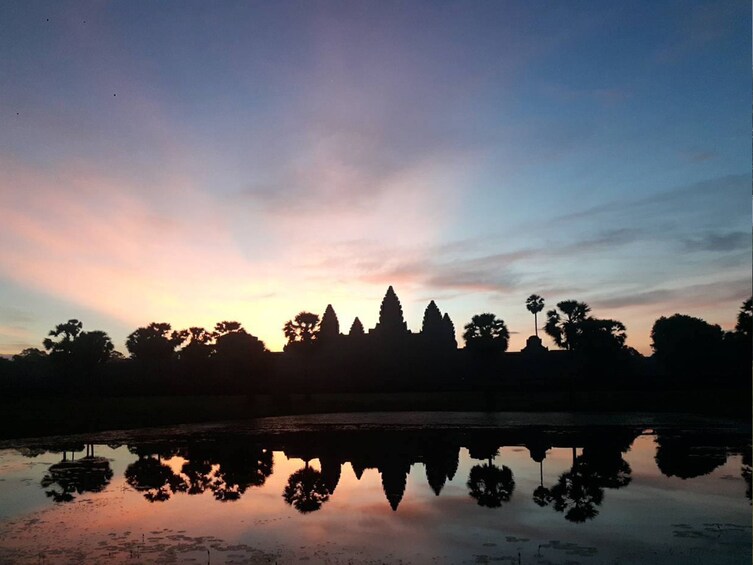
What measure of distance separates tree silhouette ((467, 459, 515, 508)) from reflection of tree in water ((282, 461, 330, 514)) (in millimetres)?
4523

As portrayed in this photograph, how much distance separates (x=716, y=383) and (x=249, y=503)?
45128 mm

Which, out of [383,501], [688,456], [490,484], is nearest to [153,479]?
[383,501]

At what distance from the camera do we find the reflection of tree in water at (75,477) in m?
18.5

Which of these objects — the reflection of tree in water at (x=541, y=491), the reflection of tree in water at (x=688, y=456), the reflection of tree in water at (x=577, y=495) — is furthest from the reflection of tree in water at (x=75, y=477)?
the reflection of tree in water at (x=688, y=456)

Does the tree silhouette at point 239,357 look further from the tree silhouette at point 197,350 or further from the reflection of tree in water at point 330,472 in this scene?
the reflection of tree in water at point 330,472

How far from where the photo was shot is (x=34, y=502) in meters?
17.0

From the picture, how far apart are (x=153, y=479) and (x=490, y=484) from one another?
11610 mm

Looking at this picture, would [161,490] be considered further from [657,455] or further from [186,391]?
[186,391]

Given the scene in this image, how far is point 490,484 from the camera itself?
19.3 metres

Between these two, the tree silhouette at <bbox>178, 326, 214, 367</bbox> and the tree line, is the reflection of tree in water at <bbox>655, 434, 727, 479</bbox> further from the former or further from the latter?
the tree silhouette at <bbox>178, 326, 214, 367</bbox>

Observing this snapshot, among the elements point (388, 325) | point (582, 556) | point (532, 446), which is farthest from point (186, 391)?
point (388, 325)

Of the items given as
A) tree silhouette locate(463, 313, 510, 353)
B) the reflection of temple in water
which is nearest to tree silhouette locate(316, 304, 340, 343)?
tree silhouette locate(463, 313, 510, 353)

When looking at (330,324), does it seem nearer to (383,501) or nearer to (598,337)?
(598,337)

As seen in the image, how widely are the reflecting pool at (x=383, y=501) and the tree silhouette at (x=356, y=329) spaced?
97848mm
